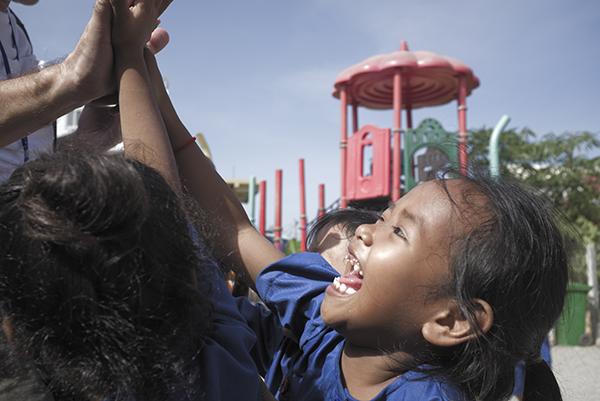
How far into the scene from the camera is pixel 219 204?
146 cm

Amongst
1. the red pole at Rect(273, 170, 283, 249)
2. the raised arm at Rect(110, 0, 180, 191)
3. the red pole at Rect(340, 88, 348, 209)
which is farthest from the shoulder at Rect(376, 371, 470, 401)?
the red pole at Rect(273, 170, 283, 249)

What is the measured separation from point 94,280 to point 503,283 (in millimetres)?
785

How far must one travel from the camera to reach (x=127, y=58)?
119 centimetres

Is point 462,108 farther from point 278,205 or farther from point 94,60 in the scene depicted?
point 94,60

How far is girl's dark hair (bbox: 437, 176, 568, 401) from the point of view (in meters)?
1.18

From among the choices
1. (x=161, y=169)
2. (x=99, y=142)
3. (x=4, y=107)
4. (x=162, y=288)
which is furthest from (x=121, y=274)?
(x=4, y=107)

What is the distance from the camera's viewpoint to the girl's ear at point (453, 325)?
1.18m

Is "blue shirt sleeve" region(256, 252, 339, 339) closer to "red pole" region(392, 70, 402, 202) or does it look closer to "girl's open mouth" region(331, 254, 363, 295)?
"girl's open mouth" region(331, 254, 363, 295)

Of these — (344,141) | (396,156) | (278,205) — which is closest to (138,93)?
(396,156)

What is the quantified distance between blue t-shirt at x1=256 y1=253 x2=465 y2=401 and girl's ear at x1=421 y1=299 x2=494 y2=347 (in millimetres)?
209

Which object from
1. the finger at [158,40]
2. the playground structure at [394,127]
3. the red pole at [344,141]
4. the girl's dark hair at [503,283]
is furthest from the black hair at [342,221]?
the red pole at [344,141]

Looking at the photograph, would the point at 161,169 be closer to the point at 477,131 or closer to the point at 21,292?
the point at 21,292

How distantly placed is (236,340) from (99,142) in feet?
1.72

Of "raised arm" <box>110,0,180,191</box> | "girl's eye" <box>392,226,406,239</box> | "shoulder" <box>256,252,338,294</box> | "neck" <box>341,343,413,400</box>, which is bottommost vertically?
"neck" <box>341,343,413,400</box>
